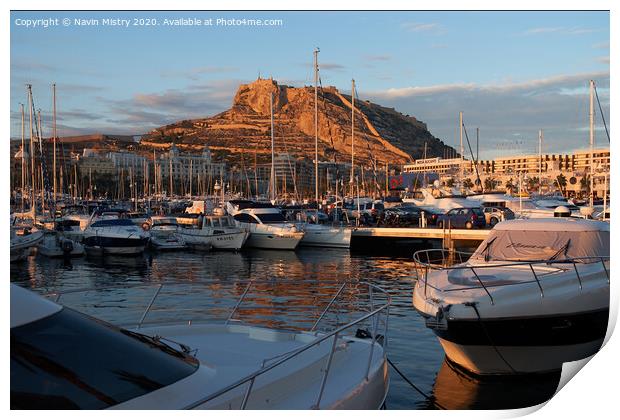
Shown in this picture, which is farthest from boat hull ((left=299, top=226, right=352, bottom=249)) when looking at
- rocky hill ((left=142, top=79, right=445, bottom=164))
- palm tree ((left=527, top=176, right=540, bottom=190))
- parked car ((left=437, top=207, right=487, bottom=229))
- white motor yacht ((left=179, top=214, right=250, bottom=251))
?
rocky hill ((left=142, top=79, right=445, bottom=164))

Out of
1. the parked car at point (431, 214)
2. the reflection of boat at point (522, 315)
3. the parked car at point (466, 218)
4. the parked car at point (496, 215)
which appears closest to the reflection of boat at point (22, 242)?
the parked car at point (466, 218)

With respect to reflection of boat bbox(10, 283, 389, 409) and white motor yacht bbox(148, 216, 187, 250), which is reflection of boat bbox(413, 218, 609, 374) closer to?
reflection of boat bbox(10, 283, 389, 409)

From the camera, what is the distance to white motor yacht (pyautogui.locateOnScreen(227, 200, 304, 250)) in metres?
33.3

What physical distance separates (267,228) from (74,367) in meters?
30.4

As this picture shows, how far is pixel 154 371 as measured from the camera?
425 cm

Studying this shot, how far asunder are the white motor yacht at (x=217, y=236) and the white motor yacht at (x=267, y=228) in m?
0.64

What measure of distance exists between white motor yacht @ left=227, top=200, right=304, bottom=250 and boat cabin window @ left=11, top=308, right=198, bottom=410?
2902cm

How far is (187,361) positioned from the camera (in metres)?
4.71

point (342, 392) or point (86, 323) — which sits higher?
point (86, 323)

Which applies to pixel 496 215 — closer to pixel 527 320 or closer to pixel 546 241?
pixel 546 241

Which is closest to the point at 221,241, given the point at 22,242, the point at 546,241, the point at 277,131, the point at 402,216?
the point at 22,242
